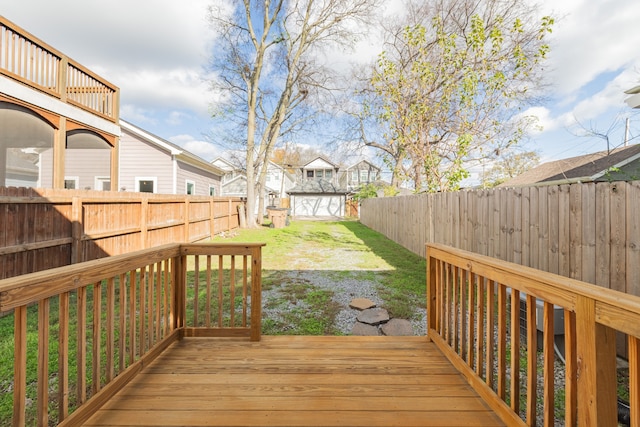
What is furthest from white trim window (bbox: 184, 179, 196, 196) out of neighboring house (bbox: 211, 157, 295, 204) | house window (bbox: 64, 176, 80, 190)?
neighboring house (bbox: 211, 157, 295, 204)

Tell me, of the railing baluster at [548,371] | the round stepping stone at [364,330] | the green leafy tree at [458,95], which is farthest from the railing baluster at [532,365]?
the green leafy tree at [458,95]

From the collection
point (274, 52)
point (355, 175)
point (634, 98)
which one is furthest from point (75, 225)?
point (355, 175)

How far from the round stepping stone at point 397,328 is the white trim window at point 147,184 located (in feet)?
39.2

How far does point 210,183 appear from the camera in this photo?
1653 centimetres

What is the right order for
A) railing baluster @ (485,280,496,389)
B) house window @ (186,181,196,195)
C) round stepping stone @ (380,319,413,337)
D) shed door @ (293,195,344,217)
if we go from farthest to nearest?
1. shed door @ (293,195,344,217)
2. house window @ (186,181,196,195)
3. round stepping stone @ (380,319,413,337)
4. railing baluster @ (485,280,496,389)

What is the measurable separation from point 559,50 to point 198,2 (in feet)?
41.4

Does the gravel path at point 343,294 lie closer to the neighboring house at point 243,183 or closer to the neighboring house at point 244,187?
the neighboring house at point 243,183

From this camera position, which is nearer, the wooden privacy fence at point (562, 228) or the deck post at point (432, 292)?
the wooden privacy fence at point (562, 228)

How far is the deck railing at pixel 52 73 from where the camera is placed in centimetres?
571

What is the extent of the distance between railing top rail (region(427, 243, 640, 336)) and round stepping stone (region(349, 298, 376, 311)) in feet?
5.94

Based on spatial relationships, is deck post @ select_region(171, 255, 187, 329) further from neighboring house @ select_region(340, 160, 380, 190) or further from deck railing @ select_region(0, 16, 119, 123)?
neighboring house @ select_region(340, 160, 380, 190)

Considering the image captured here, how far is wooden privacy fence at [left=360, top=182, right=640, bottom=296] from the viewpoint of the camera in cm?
248

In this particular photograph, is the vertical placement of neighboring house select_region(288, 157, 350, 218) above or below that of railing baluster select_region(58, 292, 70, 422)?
above

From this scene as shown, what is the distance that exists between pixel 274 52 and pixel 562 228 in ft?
47.0
